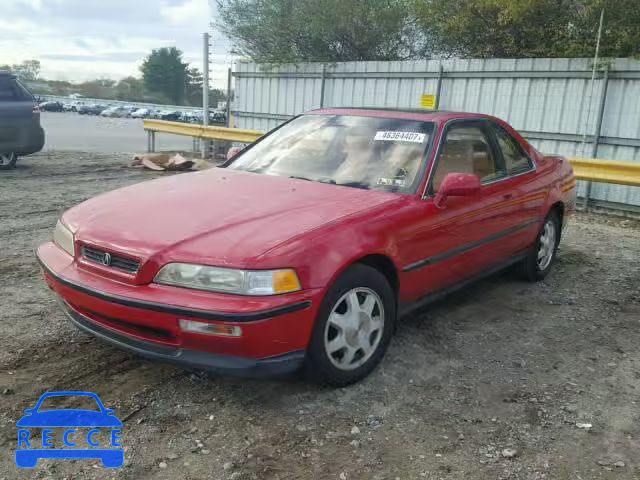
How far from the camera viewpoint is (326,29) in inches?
571

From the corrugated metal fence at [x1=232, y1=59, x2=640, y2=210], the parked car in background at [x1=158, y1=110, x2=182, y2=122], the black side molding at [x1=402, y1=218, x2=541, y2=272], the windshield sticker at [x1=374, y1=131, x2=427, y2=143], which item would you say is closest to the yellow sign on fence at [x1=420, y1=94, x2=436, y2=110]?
the corrugated metal fence at [x1=232, y1=59, x2=640, y2=210]

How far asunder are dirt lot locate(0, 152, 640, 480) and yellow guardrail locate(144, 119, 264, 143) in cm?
792

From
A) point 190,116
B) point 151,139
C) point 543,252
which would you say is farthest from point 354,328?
point 190,116

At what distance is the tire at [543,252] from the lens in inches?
207

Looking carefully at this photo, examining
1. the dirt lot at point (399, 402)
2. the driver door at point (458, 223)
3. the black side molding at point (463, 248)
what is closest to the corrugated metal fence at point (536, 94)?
the black side molding at point (463, 248)

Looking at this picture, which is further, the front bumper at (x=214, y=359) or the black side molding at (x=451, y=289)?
the black side molding at (x=451, y=289)

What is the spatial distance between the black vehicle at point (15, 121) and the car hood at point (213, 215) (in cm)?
822

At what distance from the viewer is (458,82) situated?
10.4 meters

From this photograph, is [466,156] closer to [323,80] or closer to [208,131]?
[323,80]

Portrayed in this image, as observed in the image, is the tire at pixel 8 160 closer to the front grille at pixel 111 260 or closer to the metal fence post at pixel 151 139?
the metal fence post at pixel 151 139

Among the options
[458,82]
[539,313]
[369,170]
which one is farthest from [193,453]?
[458,82]

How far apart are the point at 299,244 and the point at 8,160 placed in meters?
10.1

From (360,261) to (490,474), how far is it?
48.6 inches

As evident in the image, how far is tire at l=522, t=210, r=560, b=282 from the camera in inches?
207
